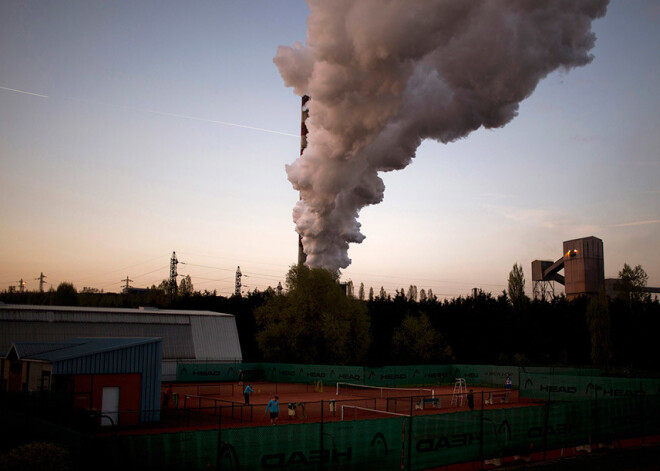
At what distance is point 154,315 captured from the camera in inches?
2576

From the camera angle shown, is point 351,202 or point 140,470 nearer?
point 140,470

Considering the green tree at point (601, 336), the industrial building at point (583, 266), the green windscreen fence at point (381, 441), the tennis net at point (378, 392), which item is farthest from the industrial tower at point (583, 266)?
the green windscreen fence at point (381, 441)

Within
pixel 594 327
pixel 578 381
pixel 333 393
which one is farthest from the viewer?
pixel 594 327

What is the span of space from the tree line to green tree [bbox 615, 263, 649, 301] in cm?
17

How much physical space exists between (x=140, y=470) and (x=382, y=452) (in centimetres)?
704

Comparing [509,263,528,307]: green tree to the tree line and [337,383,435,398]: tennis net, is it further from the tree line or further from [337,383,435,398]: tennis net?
[337,383,435,398]: tennis net

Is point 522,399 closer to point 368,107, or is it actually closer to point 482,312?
point 368,107

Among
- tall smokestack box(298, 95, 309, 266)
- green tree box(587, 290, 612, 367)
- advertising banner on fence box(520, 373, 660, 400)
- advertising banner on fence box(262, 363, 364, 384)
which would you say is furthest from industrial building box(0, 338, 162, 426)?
green tree box(587, 290, 612, 367)

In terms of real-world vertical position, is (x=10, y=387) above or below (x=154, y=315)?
below

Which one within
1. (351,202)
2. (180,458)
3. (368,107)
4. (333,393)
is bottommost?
(333,393)

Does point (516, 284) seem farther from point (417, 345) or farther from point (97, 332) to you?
point (97, 332)

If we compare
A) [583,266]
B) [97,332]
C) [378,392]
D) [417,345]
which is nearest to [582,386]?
[378,392]

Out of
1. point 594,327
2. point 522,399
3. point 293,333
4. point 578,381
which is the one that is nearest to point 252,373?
point 293,333

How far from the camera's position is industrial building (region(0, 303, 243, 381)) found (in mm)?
56250
